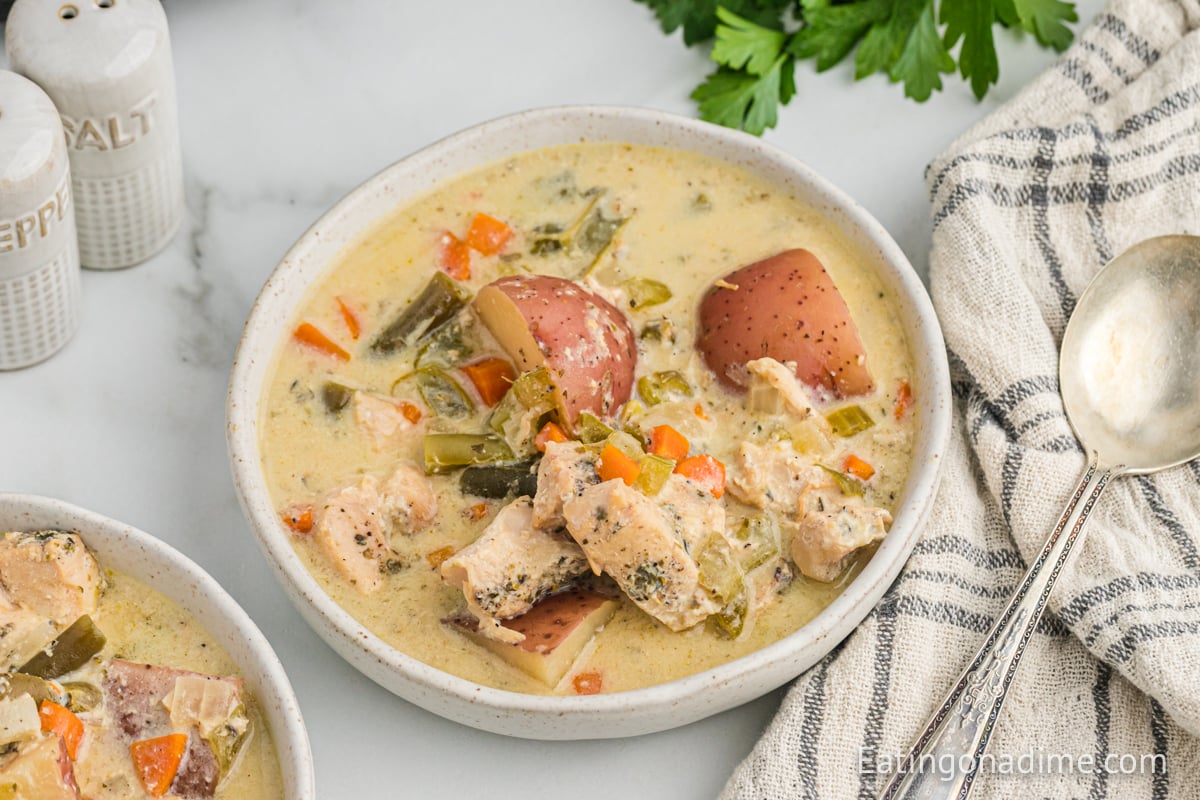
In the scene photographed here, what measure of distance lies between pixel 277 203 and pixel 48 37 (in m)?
0.73

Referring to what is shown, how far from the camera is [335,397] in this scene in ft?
9.51

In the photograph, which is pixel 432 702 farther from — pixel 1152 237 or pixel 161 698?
pixel 1152 237

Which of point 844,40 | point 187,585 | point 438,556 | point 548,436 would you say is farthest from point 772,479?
point 844,40

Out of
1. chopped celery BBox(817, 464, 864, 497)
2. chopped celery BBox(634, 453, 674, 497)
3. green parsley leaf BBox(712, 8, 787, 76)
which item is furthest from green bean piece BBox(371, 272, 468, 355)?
green parsley leaf BBox(712, 8, 787, 76)

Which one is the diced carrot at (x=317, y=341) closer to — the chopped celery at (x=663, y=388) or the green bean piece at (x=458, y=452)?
the green bean piece at (x=458, y=452)

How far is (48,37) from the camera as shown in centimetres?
295

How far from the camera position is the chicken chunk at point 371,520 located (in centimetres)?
267

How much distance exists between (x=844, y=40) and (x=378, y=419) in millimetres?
1729

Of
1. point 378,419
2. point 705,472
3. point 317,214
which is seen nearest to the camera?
point 705,472

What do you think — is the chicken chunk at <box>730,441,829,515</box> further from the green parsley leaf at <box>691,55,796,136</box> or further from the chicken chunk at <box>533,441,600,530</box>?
the green parsley leaf at <box>691,55,796,136</box>

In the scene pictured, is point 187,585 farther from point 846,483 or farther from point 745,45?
point 745,45

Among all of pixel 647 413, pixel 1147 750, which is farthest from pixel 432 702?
pixel 1147 750

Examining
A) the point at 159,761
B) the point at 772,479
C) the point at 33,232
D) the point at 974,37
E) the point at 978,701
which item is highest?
the point at 974,37

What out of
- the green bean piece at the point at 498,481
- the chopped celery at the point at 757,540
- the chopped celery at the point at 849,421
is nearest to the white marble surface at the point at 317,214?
the chopped celery at the point at 757,540
